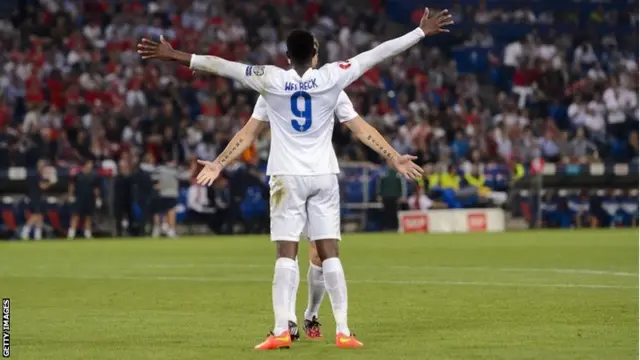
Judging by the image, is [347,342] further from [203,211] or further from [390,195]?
[390,195]

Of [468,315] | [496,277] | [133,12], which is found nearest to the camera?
[468,315]

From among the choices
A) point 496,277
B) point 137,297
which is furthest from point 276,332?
point 496,277

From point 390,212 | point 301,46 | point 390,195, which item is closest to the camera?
point 301,46

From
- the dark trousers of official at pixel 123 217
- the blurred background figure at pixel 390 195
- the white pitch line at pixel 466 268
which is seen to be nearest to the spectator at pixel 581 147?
the blurred background figure at pixel 390 195

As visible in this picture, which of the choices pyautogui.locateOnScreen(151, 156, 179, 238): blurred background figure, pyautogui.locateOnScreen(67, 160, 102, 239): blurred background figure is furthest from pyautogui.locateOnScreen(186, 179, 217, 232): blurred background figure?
pyautogui.locateOnScreen(67, 160, 102, 239): blurred background figure

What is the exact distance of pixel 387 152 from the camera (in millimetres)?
11016

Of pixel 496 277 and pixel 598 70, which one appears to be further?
pixel 598 70

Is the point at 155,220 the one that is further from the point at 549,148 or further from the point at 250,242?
the point at 549,148

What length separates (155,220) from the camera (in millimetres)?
34000

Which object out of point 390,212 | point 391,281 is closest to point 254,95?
point 390,212

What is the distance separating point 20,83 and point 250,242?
31.9 feet

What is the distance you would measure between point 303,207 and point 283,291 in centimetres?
62

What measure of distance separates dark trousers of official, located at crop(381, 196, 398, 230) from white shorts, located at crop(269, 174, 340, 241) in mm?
25147

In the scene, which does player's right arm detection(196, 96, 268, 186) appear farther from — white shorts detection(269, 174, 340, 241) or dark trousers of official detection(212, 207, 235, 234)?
dark trousers of official detection(212, 207, 235, 234)
